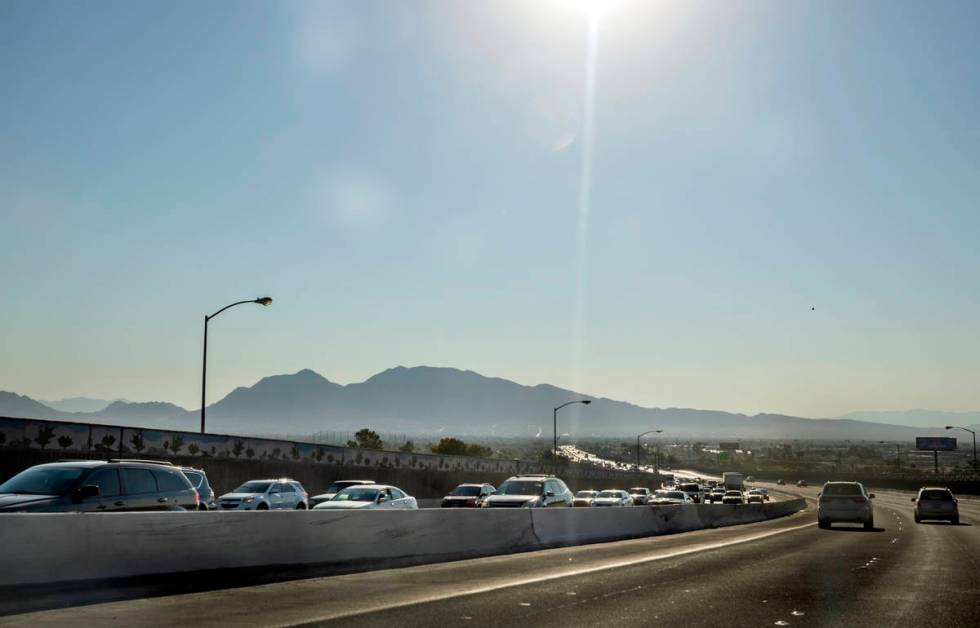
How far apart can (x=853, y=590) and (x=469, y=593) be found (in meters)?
5.64

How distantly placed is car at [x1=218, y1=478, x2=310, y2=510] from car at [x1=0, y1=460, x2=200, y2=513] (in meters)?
10.8

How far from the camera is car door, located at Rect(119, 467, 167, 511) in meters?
17.5

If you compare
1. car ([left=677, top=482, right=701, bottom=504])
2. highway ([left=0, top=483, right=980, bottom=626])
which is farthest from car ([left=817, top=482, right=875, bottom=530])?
car ([left=677, top=482, right=701, bottom=504])

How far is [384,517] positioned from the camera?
18.8 meters

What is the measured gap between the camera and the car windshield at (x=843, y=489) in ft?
124

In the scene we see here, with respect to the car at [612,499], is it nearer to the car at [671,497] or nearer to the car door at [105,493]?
the car at [671,497]

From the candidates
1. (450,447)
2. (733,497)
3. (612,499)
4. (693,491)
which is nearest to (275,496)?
(612,499)

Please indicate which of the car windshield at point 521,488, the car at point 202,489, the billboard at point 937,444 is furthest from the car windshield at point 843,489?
the billboard at point 937,444

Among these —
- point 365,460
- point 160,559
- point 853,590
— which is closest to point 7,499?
point 160,559

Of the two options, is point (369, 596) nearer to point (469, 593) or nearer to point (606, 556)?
point (469, 593)

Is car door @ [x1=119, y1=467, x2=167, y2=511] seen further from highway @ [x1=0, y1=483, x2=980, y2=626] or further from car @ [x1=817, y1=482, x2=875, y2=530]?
car @ [x1=817, y1=482, x2=875, y2=530]

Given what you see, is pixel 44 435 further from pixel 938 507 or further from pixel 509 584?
pixel 938 507

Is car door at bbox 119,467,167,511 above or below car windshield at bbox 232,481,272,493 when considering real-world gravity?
above

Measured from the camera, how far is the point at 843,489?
38188 millimetres
